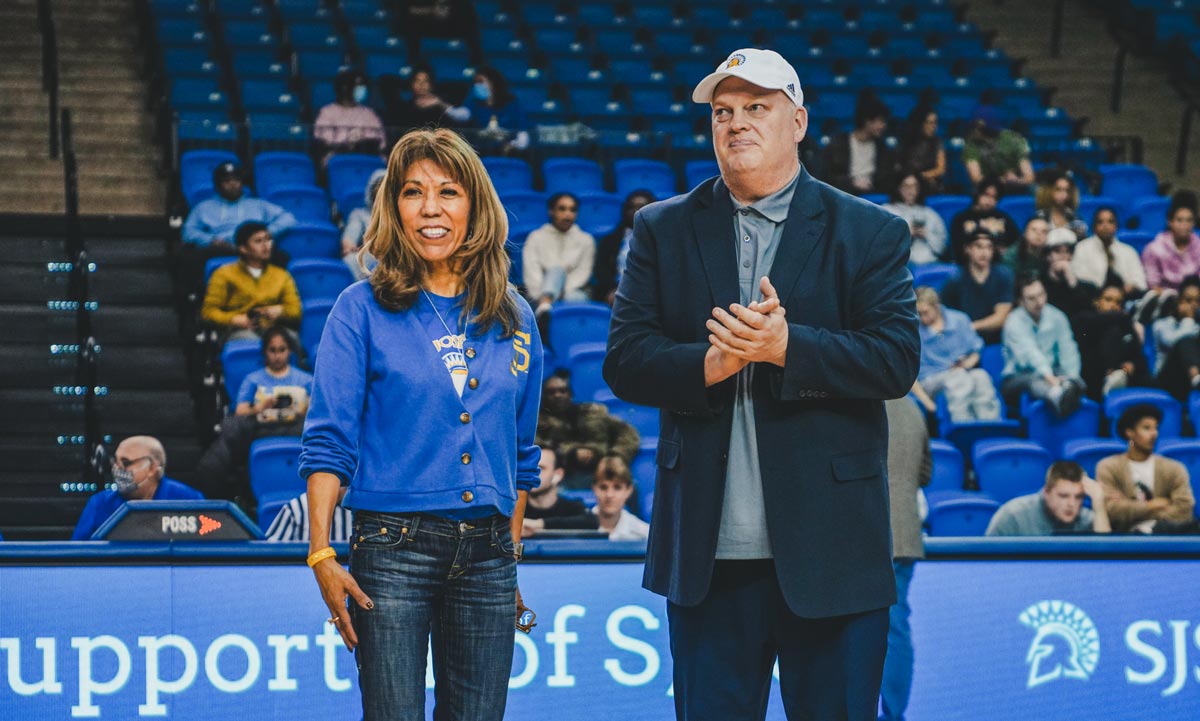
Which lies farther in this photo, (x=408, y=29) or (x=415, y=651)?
(x=408, y=29)

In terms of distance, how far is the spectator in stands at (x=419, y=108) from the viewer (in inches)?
470

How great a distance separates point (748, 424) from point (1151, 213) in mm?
9886

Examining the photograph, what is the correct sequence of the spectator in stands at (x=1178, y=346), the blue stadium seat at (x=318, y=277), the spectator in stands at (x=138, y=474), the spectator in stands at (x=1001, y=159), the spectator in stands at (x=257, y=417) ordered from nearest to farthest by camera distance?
the spectator in stands at (x=138, y=474), the spectator in stands at (x=257, y=417), the blue stadium seat at (x=318, y=277), the spectator in stands at (x=1178, y=346), the spectator in stands at (x=1001, y=159)

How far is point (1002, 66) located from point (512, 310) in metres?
13.0

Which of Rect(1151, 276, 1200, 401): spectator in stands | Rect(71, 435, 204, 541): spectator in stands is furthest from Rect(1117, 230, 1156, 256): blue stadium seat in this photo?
Rect(71, 435, 204, 541): spectator in stands

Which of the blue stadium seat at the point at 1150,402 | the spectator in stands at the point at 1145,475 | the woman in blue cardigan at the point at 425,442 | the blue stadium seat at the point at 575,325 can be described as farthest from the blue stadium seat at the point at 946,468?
the woman in blue cardigan at the point at 425,442

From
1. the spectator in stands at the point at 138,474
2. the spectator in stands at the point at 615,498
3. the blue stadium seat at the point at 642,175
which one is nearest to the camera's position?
the spectator in stands at the point at 138,474

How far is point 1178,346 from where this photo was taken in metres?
10.0

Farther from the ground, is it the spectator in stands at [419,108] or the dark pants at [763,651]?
the spectator in stands at [419,108]

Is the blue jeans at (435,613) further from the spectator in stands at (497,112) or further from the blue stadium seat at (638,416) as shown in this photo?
the spectator in stands at (497,112)

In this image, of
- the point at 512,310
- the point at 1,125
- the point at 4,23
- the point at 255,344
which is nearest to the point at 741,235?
the point at 512,310

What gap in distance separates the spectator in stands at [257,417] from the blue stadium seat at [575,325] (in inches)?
70.7

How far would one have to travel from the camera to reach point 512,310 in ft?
10.9

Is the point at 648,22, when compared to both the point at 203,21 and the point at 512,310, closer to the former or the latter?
the point at 203,21
